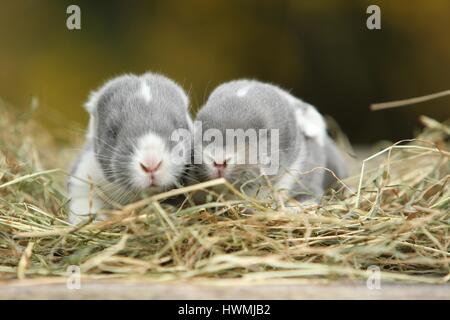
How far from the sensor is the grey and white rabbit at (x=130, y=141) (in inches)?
119

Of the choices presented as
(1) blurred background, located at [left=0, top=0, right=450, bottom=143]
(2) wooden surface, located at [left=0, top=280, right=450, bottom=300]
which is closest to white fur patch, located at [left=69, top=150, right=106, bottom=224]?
(2) wooden surface, located at [left=0, top=280, right=450, bottom=300]

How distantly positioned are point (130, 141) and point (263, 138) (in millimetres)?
622

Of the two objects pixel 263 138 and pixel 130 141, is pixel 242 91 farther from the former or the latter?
pixel 130 141

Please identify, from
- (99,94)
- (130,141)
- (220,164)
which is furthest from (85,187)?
(220,164)

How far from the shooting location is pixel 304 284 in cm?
244

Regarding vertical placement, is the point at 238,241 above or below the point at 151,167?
below

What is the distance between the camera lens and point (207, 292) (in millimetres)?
2338

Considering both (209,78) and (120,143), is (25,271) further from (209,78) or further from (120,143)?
(209,78)

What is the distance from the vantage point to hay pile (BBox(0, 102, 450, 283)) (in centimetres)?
255

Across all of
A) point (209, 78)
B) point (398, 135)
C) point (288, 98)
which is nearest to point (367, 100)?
point (398, 135)

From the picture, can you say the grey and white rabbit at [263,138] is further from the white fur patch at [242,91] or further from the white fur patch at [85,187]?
the white fur patch at [85,187]

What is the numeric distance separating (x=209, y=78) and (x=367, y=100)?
164cm

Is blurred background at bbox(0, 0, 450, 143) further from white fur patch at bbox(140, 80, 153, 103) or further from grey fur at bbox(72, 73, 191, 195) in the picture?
white fur patch at bbox(140, 80, 153, 103)

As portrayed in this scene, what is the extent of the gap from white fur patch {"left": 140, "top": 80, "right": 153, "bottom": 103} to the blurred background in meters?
3.66
